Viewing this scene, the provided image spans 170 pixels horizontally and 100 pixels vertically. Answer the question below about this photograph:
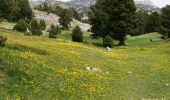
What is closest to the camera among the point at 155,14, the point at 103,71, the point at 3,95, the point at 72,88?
the point at 3,95

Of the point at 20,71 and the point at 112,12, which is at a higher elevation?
the point at 112,12

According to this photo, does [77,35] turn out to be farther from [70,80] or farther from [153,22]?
[153,22]

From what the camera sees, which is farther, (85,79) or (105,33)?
(105,33)

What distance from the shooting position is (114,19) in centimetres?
9219

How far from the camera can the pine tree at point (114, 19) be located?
8988 cm

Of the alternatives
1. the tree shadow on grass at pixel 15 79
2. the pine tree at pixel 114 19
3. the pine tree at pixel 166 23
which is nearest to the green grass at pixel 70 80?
the tree shadow on grass at pixel 15 79

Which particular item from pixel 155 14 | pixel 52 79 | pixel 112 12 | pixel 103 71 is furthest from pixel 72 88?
pixel 155 14

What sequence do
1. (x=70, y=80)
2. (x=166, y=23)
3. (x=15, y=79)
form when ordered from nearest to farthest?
(x=15, y=79) < (x=70, y=80) < (x=166, y=23)

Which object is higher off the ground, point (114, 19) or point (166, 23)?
point (114, 19)

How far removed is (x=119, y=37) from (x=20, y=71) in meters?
66.4

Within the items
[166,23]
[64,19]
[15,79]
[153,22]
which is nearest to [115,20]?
[166,23]

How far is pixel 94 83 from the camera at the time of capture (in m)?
31.2

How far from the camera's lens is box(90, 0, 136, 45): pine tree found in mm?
89875

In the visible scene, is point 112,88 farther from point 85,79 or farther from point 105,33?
point 105,33
